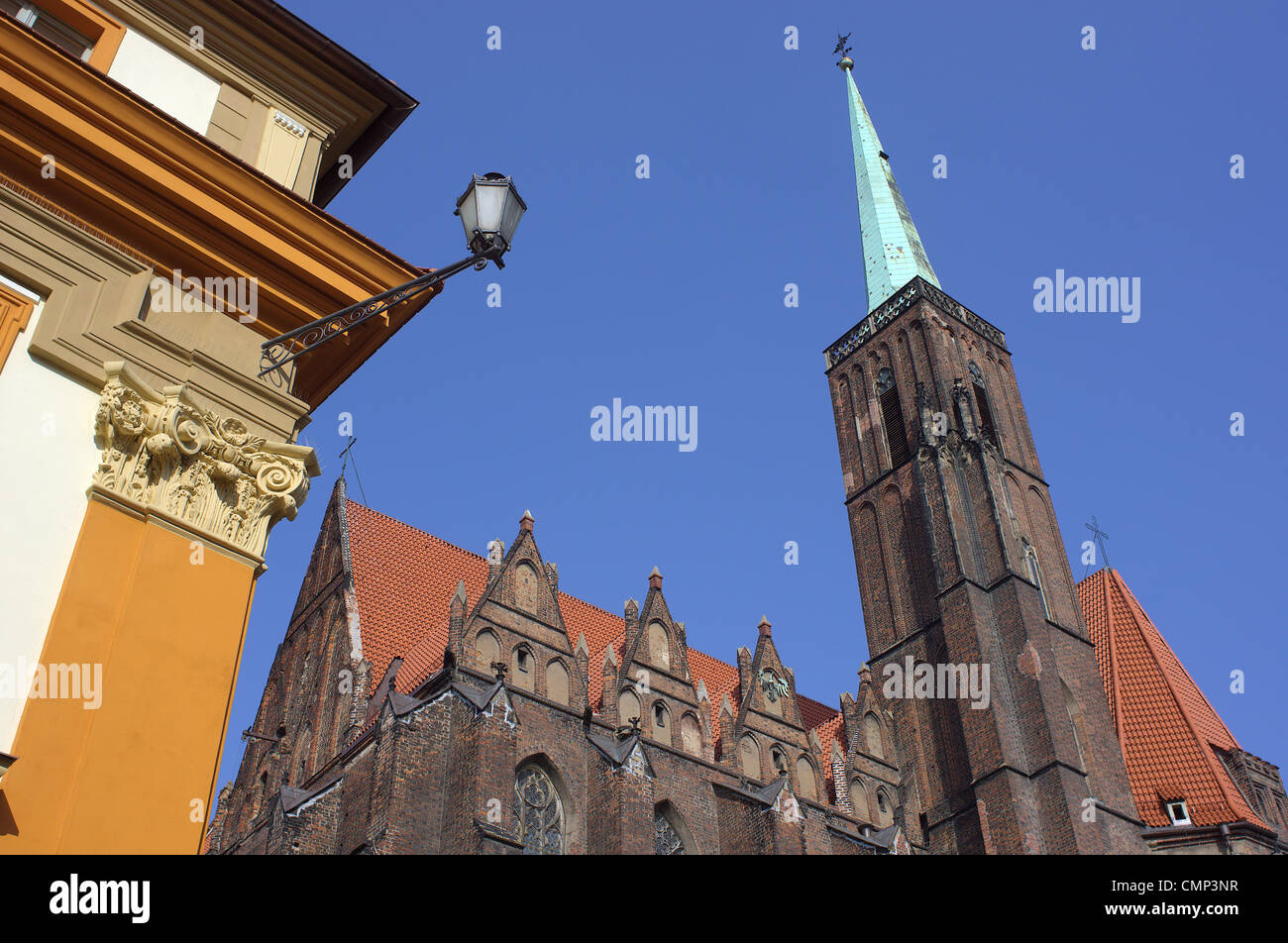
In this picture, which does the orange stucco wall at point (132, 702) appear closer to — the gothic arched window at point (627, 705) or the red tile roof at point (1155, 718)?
the gothic arched window at point (627, 705)

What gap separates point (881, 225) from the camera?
39.9m

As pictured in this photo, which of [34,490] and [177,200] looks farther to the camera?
[177,200]

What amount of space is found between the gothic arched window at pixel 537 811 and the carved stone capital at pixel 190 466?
13145 millimetres

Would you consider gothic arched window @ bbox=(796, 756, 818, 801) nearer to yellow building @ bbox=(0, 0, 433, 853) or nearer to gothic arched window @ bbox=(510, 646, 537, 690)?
gothic arched window @ bbox=(510, 646, 537, 690)

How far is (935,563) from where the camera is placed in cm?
2959

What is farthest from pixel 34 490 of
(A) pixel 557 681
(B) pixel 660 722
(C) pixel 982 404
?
(C) pixel 982 404

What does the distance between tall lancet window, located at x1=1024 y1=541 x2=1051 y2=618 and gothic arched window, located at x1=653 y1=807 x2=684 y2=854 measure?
1207 cm

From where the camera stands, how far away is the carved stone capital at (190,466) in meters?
6.70

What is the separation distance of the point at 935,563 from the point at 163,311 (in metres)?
24.6

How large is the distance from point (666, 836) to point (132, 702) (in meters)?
17.0

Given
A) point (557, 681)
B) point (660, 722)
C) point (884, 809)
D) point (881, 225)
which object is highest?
point (881, 225)

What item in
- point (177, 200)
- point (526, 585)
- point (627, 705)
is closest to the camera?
point (177, 200)
